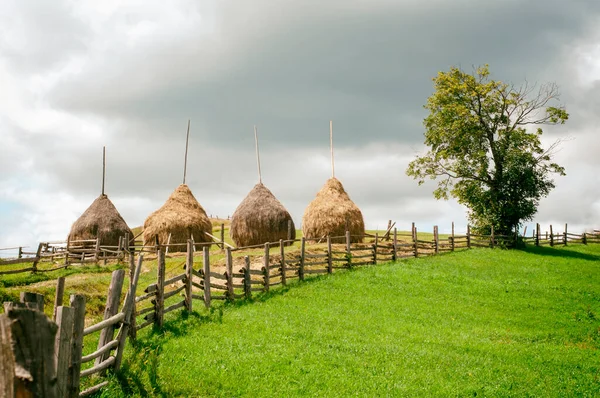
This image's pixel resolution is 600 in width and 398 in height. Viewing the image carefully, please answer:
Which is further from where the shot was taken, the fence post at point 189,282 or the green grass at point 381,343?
the fence post at point 189,282

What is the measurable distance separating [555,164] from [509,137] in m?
3.87

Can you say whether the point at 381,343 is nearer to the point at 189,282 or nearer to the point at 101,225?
the point at 189,282

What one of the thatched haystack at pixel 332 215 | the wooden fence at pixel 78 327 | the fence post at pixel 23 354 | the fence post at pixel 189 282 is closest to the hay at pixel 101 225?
the thatched haystack at pixel 332 215

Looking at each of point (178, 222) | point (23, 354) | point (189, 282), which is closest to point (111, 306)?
point (189, 282)

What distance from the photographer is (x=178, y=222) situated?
1388 inches

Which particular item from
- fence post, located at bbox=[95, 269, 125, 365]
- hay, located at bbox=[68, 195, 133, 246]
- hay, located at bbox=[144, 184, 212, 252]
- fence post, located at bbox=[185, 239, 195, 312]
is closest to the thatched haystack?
hay, located at bbox=[144, 184, 212, 252]

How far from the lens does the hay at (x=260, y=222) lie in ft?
114

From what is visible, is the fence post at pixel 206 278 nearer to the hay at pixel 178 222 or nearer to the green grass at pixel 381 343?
the green grass at pixel 381 343

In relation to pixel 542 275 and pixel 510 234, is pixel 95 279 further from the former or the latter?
pixel 510 234

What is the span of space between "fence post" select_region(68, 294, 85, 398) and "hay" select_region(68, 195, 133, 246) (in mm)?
32583

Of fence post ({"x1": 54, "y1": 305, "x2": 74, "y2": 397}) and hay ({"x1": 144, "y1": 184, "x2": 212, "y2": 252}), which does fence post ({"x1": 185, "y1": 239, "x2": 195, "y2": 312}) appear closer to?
fence post ({"x1": 54, "y1": 305, "x2": 74, "y2": 397})

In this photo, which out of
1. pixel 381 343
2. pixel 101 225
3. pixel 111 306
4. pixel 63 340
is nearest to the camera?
pixel 63 340

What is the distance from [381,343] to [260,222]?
22.8 meters

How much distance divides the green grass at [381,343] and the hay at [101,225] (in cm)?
2280
